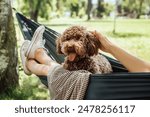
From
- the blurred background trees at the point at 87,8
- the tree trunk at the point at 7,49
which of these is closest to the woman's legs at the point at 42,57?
the tree trunk at the point at 7,49

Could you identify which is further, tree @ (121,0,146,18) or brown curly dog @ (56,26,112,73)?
tree @ (121,0,146,18)

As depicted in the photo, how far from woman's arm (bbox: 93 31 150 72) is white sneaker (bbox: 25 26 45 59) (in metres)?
0.68

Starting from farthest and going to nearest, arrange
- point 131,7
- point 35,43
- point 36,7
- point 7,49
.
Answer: point 131,7 → point 36,7 → point 7,49 → point 35,43

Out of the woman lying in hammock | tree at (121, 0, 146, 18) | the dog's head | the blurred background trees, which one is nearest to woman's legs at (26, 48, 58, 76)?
the woman lying in hammock

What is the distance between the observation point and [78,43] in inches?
116

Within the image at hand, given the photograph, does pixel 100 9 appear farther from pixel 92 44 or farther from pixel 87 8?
pixel 92 44

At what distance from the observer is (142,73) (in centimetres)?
284

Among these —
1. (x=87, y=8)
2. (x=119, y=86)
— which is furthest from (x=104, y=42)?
(x=87, y=8)

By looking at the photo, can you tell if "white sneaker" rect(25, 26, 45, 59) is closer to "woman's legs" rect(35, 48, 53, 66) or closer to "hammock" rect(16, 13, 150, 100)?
"woman's legs" rect(35, 48, 53, 66)

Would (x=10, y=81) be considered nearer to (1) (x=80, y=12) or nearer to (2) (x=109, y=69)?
(2) (x=109, y=69)

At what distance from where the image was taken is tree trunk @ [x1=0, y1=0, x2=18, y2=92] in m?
4.38

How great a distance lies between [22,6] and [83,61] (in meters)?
8.19

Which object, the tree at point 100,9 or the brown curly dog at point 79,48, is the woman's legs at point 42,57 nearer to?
the brown curly dog at point 79,48

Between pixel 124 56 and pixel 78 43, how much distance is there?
30cm
